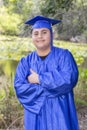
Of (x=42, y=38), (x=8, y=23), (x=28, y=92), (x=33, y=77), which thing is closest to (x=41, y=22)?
(x=42, y=38)

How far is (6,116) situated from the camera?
594 centimetres

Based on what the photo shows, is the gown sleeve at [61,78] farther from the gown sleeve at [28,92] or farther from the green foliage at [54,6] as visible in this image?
the green foliage at [54,6]

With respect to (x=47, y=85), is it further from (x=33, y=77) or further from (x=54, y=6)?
(x=54, y=6)

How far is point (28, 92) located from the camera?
3.01m

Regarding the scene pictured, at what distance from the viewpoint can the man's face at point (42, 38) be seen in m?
3.00

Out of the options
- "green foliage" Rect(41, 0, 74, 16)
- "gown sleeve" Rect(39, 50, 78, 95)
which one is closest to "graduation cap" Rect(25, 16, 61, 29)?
"gown sleeve" Rect(39, 50, 78, 95)

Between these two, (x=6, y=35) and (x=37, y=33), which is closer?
(x=37, y=33)

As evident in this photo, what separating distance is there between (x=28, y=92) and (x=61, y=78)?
0.34 metres

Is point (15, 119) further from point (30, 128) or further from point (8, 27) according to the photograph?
point (8, 27)

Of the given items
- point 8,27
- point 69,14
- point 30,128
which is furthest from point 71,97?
point 8,27

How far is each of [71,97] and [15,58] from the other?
13237mm

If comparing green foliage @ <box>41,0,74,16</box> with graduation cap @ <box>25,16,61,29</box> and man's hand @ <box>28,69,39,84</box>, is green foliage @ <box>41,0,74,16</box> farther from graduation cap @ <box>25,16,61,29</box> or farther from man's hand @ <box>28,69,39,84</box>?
man's hand @ <box>28,69,39,84</box>

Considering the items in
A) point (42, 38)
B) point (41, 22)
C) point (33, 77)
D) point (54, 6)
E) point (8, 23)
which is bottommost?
point (8, 23)

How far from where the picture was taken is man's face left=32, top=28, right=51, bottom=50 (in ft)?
9.83
